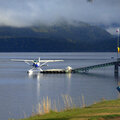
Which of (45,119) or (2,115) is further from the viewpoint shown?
(2,115)

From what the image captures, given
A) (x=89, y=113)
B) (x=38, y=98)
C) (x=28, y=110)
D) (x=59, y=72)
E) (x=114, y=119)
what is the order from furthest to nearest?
(x=59, y=72) → (x=38, y=98) → (x=28, y=110) → (x=89, y=113) → (x=114, y=119)

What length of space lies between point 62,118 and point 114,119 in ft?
13.0

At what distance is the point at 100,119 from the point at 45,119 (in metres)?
4.52

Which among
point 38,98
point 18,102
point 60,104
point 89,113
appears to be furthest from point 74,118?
point 38,98

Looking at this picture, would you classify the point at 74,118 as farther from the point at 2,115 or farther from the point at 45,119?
the point at 2,115

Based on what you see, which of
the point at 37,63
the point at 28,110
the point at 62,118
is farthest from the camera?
the point at 37,63

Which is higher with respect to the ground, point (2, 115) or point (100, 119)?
point (100, 119)

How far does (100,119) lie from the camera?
23.2m

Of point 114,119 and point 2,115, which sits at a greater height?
point 114,119

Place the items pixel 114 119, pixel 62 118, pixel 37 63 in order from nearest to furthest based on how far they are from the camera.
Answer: pixel 114 119
pixel 62 118
pixel 37 63

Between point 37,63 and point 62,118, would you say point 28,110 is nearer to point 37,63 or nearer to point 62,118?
point 62,118

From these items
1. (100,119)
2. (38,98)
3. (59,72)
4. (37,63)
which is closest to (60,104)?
(38,98)

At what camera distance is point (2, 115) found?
1646 inches

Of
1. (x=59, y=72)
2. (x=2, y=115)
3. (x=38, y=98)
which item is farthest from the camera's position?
(x=59, y=72)
